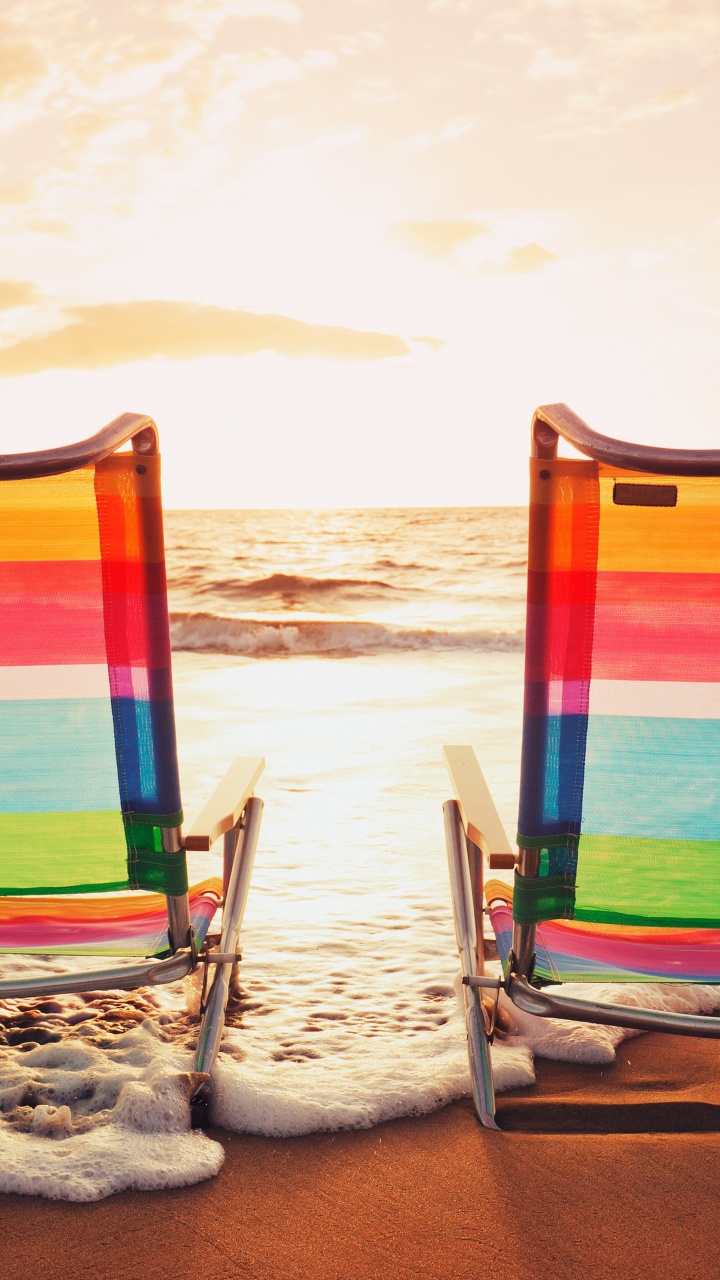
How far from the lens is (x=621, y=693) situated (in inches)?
57.7

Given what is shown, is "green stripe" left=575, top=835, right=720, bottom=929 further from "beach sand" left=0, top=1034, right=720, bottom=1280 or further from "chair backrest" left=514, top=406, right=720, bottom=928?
"beach sand" left=0, top=1034, right=720, bottom=1280

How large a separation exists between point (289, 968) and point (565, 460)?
1910 mm

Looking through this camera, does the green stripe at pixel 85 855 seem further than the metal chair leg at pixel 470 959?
No

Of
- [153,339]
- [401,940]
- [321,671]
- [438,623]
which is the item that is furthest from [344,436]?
[401,940]

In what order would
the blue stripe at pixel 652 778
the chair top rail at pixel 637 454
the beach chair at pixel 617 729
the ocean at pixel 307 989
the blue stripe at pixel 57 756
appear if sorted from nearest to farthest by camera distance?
1. the chair top rail at pixel 637 454
2. the beach chair at pixel 617 729
3. the blue stripe at pixel 652 778
4. the blue stripe at pixel 57 756
5. the ocean at pixel 307 989

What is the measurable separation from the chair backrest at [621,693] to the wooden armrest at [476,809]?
0.34 ft

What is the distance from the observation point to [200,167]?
7031 millimetres

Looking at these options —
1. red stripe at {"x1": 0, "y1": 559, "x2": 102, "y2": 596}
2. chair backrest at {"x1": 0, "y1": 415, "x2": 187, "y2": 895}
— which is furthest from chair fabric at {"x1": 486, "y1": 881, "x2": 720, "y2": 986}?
red stripe at {"x1": 0, "y1": 559, "x2": 102, "y2": 596}

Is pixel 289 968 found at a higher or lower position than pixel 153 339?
lower

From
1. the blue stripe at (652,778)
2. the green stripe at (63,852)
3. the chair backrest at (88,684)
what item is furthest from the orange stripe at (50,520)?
the blue stripe at (652,778)

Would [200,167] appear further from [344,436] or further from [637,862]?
[344,436]

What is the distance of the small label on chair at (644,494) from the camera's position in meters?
1.37

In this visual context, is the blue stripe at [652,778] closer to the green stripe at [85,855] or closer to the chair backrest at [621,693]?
the chair backrest at [621,693]

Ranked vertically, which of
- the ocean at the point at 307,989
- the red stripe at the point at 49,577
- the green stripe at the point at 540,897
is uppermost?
the red stripe at the point at 49,577
